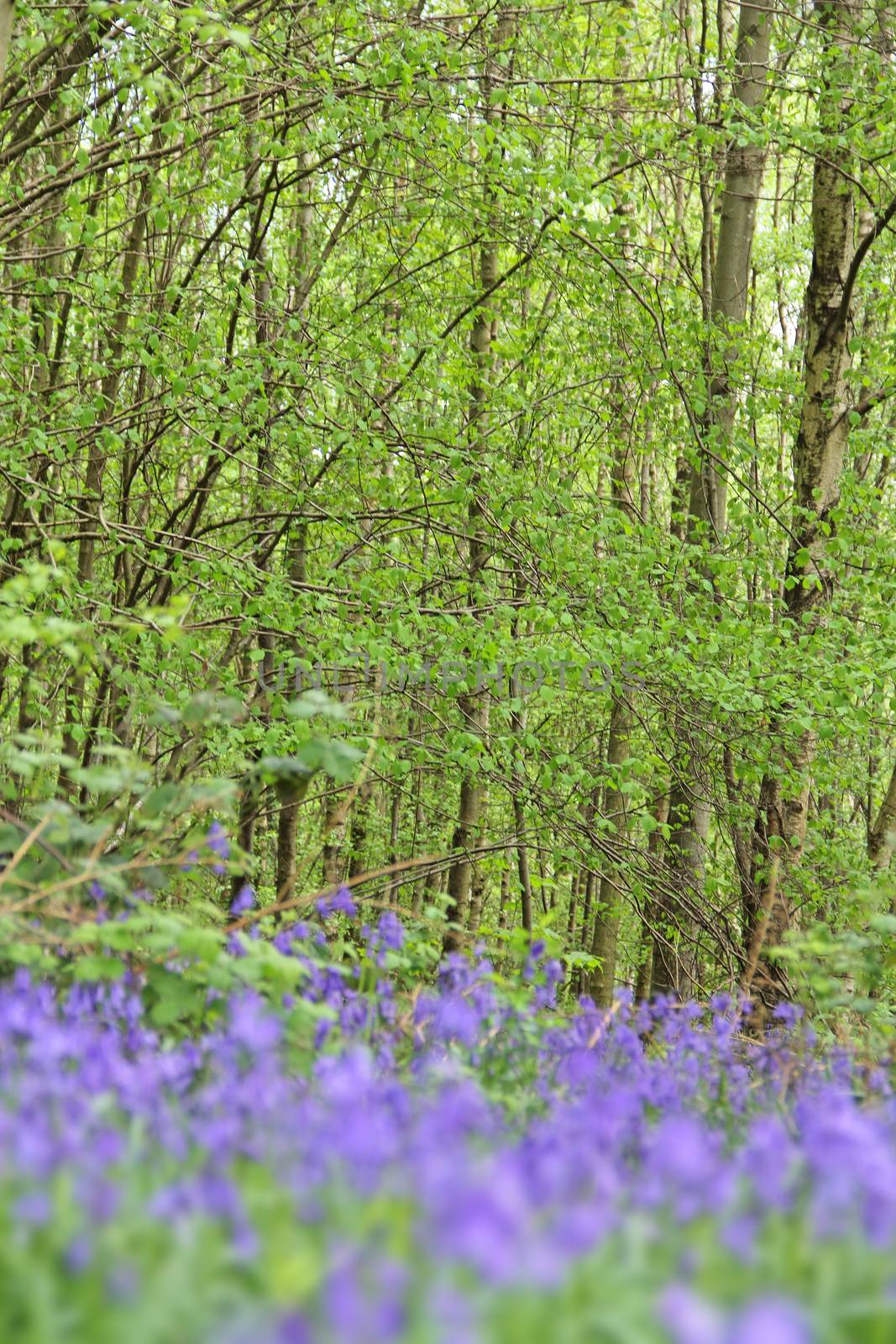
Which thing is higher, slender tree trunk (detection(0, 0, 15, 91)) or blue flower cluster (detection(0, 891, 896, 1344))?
slender tree trunk (detection(0, 0, 15, 91))

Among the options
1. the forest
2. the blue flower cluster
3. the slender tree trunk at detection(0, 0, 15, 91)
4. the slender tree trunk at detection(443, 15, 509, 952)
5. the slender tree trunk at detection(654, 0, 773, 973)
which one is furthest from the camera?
the slender tree trunk at detection(654, 0, 773, 973)

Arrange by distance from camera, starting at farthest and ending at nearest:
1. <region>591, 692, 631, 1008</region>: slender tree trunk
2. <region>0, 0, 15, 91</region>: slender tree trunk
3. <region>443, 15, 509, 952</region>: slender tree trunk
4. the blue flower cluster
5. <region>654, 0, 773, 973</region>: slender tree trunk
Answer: <region>654, 0, 773, 973</region>: slender tree trunk < <region>591, 692, 631, 1008</region>: slender tree trunk < <region>443, 15, 509, 952</region>: slender tree trunk < <region>0, 0, 15, 91</region>: slender tree trunk < the blue flower cluster

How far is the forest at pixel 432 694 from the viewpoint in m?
1.13

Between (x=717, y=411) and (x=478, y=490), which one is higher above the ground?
(x=717, y=411)

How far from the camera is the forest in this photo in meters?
1.13

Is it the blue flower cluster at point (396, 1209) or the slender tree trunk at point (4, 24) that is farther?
Result: the slender tree trunk at point (4, 24)

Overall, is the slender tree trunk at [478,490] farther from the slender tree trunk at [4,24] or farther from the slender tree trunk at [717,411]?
the slender tree trunk at [4,24]

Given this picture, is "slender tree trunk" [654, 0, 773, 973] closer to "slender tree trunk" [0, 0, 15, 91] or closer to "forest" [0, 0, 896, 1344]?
"forest" [0, 0, 896, 1344]

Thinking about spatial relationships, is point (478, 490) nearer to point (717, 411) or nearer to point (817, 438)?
point (717, 411)

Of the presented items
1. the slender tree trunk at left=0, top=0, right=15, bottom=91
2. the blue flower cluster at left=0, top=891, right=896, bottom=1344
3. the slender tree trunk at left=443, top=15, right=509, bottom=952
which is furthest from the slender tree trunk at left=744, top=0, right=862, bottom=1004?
the blue flower cluster at left=0, top=891, right=896, bottom=1344

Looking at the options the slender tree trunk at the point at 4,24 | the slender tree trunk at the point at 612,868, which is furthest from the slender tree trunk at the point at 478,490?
the slender tree trunk at the point at 4,24

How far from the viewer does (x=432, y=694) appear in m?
7.03

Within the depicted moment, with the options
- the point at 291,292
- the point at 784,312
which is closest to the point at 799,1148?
the point at 291,292

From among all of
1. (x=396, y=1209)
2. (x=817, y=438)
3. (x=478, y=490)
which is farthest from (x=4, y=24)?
(x=817, y=438)
